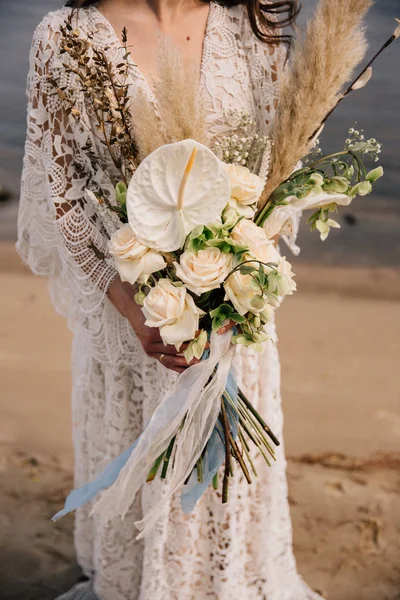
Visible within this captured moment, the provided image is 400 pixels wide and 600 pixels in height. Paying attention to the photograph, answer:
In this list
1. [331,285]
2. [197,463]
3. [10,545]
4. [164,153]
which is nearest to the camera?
[164,153]

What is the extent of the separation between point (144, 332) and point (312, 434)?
1.81 metres

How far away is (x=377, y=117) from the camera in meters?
5.95

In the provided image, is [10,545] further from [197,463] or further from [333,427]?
[333,427]

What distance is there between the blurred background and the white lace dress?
0.24 metres

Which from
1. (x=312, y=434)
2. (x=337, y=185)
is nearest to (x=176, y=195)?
(x=337, y=185)

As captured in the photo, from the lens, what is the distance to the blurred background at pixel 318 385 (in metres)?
2.11

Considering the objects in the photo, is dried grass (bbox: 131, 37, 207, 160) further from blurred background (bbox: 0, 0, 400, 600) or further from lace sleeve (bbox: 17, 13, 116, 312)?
blurred background (bbox: 0, 0, 400, 600)

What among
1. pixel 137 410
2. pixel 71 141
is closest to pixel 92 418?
pixel 137 410

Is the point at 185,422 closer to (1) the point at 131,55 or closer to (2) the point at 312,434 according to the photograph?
(1) the point at 131,55

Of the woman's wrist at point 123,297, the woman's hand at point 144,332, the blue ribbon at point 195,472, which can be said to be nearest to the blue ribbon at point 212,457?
the blue ribbon at point 195,472

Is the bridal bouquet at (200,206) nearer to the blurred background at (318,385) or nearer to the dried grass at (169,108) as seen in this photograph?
the dried grass at (169,108)

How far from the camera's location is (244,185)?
Answer: 1.03 meters

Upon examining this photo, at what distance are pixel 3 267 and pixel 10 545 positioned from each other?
9.79 ft

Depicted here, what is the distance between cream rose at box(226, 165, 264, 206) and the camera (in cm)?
103
